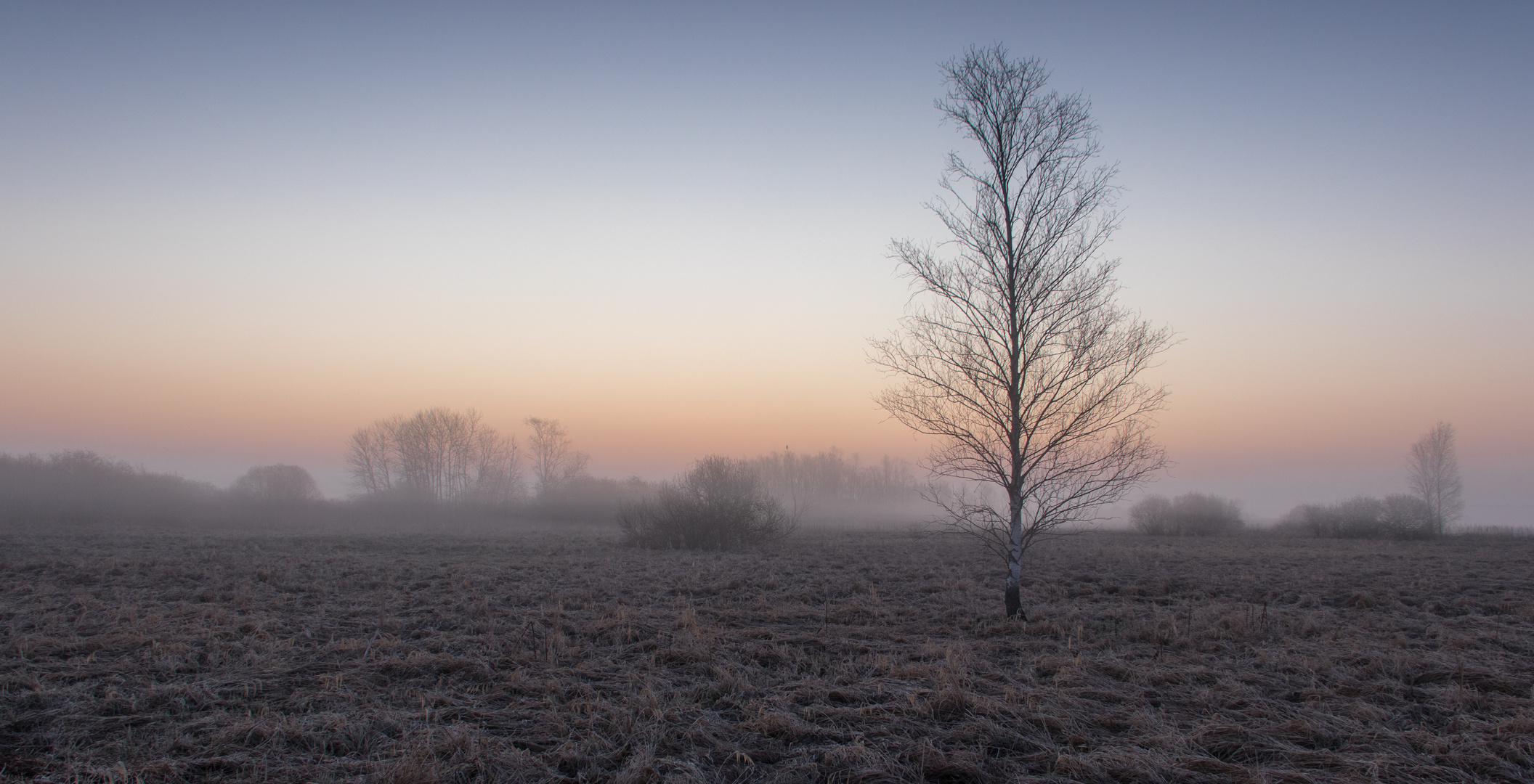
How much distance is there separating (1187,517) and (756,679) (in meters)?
41.4

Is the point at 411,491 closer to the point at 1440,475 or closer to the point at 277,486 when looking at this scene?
the point at 277,486

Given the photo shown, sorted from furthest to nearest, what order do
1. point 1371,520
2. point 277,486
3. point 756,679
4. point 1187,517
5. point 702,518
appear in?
point 277,486, point 1187,517, point 1371,520, point 702,518, point 756,679

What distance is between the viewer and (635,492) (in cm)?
5791

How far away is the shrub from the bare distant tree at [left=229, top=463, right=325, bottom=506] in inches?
1270

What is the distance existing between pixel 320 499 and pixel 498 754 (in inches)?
2101

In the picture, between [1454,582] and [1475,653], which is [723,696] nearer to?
[1475,653]

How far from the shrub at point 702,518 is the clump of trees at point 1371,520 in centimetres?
2700

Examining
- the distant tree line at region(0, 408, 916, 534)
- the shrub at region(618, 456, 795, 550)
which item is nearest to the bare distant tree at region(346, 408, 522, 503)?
the distant tree line at region(0, 408, 916, 534)

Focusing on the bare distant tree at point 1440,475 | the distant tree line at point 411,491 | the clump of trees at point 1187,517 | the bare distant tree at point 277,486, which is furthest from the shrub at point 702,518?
the bare distant tree at point 1440,475

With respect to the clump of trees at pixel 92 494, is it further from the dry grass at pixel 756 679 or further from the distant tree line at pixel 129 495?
the dry grass at pixel 756 679

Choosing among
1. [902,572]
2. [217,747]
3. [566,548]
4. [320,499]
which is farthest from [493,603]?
[320,499]

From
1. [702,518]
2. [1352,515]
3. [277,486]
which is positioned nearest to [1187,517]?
[1352,515]

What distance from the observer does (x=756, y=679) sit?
6.09 m

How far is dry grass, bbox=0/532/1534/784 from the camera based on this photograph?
4156mm
